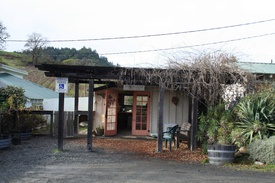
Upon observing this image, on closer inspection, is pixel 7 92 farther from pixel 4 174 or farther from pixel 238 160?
pixel 238 160

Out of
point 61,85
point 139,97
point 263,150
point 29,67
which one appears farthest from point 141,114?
point 29,67

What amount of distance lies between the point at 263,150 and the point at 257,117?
110 centimetres

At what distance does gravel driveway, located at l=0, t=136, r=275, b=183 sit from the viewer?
6586 millimetres

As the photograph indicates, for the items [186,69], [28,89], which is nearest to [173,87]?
[186,69]

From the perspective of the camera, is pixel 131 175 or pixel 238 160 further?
pixel 238 160

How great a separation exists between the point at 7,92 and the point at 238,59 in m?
10.6

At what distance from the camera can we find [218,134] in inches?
382

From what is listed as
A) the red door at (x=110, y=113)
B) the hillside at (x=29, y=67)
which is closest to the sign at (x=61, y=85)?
the red door at (x=110, y=113)

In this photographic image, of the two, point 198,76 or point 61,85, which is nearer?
point 61,85

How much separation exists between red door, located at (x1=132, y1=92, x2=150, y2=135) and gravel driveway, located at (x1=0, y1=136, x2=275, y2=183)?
5340 millimetres

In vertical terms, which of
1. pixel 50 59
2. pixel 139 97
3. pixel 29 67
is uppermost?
pixel 50 59

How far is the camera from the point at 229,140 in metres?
9.37

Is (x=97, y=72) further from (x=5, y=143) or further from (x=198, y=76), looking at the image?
(x=5, y=143)

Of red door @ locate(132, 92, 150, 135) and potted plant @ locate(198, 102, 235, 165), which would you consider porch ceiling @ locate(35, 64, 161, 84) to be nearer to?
potted plant @ locate(198, 102, 235, 165)
